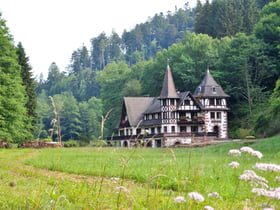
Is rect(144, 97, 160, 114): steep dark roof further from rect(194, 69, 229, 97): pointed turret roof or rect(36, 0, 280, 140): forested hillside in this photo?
rect(194, 69, 229, 97): pointed turret roof

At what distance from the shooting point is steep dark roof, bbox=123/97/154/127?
58250 mm

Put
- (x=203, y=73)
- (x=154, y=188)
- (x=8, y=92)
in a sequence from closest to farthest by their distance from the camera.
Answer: (x=154, y=188), (x=8, y=92), (x=203, y=73)

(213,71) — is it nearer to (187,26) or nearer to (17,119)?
(17,119)

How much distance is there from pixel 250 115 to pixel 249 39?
1091cm

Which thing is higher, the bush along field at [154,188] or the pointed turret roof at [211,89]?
the pointed turret roof at [211,89]

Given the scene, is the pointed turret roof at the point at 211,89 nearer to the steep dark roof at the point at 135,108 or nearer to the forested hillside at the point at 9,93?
the steep dark roof at the point at 135,108

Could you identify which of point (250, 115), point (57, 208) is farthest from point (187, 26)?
point (57, 208)

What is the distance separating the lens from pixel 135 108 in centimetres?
5906

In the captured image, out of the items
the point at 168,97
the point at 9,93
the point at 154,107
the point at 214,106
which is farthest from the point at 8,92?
the point at 214,106

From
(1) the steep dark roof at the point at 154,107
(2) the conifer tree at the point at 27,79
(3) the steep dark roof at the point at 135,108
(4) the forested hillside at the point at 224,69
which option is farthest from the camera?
(3) the steep dark roof at the point at 135,108

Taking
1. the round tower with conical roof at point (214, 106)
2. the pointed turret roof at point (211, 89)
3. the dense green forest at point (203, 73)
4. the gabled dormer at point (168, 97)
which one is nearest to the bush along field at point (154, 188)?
the dense green forest at point (203, 73)

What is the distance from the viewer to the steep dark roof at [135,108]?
191 ft

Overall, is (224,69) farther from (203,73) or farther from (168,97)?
(168,97)

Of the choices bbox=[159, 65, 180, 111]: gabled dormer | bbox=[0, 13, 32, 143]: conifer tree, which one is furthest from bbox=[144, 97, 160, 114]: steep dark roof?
bbox=[0, 13, 32, 143]: conifer tree
